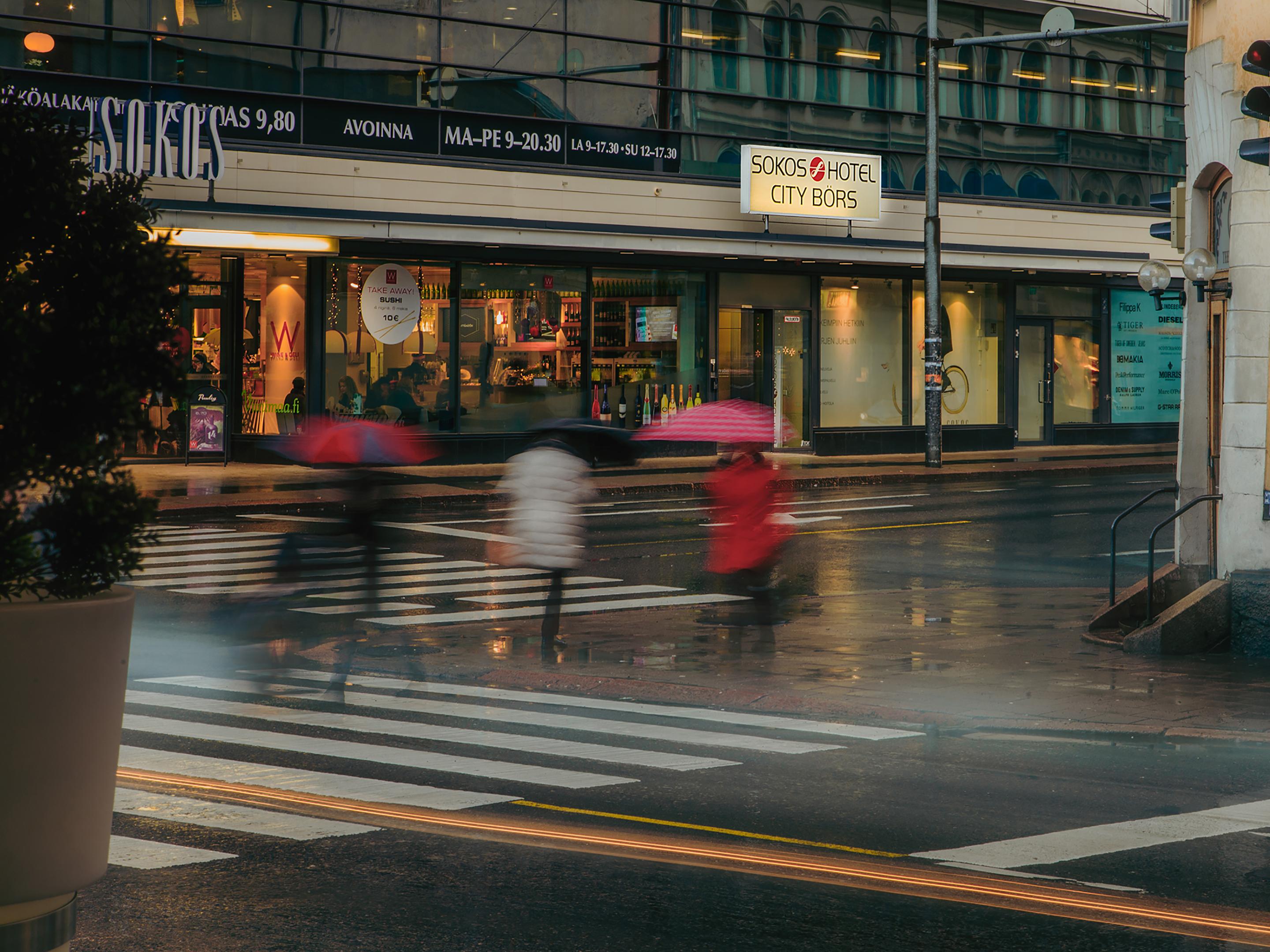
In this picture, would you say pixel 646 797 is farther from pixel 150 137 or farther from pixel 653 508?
pixel 150 137

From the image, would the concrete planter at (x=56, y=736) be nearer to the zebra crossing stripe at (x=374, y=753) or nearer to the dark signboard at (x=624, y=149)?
the zebra crossing stripe at (x=374, y=753)

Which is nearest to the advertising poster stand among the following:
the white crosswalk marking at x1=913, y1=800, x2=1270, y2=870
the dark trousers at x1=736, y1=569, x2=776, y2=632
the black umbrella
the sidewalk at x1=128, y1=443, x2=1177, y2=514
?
the sidewalk at x1=128, y1=443, x2=1177, y2=514

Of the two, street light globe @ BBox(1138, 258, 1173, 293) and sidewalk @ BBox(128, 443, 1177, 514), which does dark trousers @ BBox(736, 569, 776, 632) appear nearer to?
street light globe @ BBox(1138, 258, 1173, 293)

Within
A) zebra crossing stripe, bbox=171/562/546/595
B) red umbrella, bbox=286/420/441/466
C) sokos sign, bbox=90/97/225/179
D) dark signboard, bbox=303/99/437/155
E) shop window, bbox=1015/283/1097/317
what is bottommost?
zebra crossing stripe, bbox=171/562/546/595

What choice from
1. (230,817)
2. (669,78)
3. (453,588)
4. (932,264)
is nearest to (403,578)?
(453,588)

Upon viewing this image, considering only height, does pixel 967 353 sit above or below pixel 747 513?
above

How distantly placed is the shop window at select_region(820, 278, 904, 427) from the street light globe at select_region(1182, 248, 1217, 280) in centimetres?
2139

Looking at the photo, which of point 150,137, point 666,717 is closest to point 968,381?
point 150,137

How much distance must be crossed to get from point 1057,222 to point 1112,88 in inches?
165

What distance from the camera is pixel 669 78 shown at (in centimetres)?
3094

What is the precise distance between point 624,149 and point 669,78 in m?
1.80

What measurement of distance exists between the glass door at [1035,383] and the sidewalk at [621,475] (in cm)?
60

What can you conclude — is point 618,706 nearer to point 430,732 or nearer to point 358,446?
point 430,732

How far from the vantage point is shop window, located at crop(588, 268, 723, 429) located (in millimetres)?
30969
